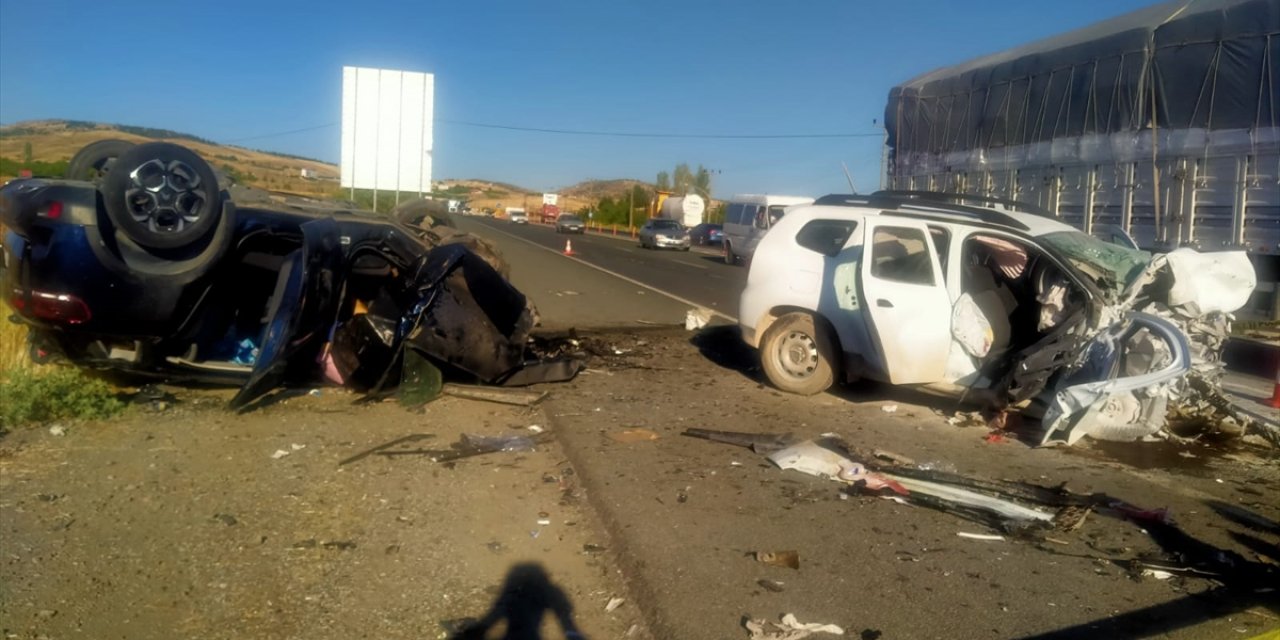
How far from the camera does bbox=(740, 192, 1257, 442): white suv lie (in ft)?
25.7

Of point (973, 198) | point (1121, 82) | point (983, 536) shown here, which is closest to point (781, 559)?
point (983, 536)

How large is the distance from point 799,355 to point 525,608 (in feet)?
18.2

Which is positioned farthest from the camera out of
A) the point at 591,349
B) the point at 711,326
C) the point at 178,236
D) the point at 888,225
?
the point at 711,326

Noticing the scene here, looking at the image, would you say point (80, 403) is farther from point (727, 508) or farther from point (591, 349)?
point (591, 349)

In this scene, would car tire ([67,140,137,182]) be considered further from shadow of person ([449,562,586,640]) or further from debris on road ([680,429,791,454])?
shadow of person ([449,562,586,640])

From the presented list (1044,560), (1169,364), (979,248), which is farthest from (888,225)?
(1044,560)

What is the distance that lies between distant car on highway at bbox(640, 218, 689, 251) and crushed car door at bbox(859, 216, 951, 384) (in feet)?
119

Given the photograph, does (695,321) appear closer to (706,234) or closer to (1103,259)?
(1103,259)

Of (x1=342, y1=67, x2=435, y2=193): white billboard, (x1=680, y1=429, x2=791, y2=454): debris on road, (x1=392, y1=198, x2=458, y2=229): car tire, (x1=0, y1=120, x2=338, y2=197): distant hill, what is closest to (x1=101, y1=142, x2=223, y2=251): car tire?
(x1=680, y1=429, x2=791, y2=454): debris on road

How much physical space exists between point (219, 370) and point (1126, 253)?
7.36 meters

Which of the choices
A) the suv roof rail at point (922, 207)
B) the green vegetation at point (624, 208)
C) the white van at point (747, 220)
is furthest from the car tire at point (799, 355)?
the green vegetation at point (624, 208)

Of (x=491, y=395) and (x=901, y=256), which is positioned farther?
(x=901, y=256)

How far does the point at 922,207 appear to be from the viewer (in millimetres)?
9352

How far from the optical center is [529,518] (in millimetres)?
5996
